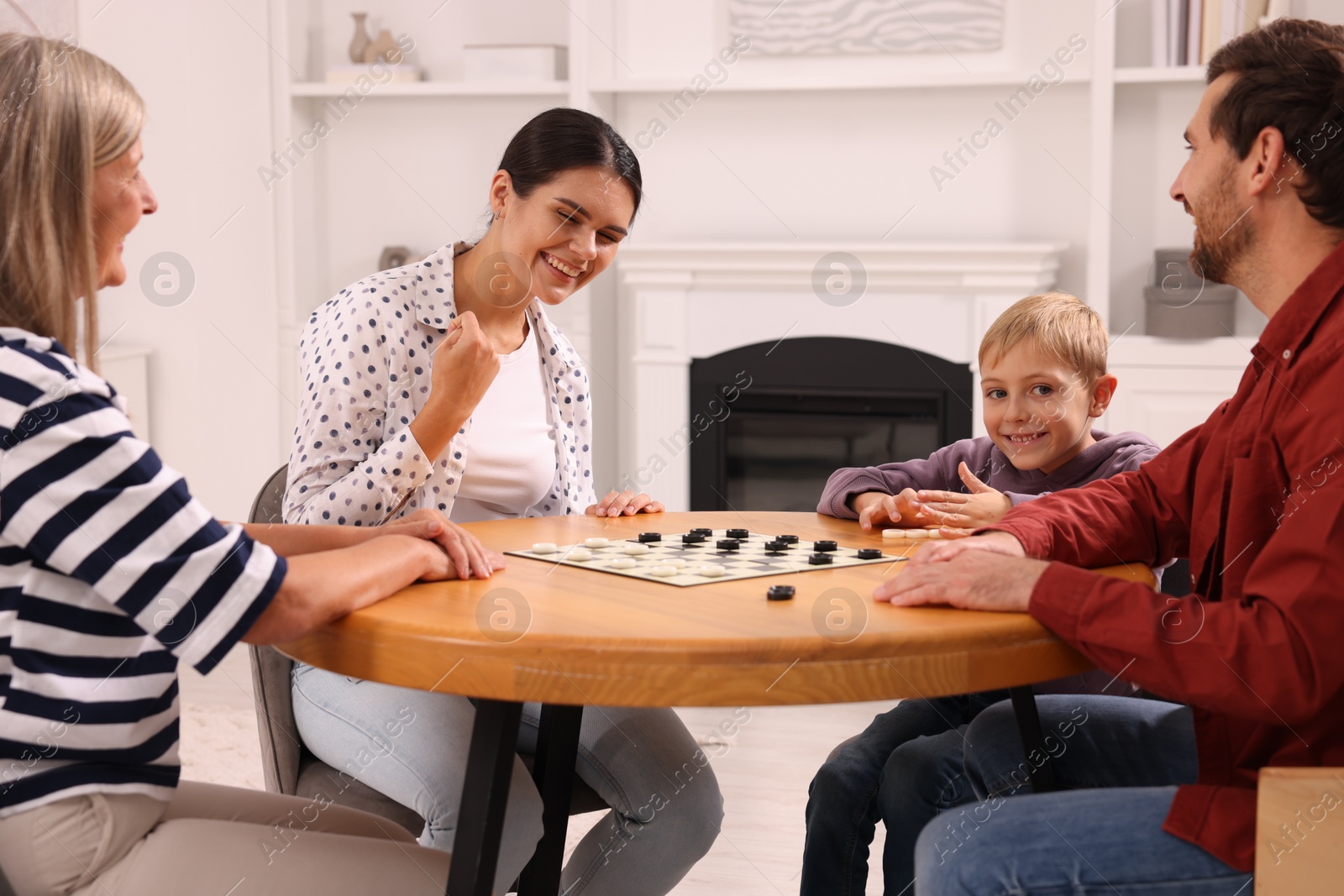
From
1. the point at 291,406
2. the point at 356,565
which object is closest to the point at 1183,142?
the point at 291,406

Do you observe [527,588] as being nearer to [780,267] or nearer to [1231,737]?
[1231,737]

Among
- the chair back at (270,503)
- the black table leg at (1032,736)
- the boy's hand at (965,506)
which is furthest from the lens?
the chair back at (270,503)

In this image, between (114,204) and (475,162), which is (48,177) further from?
(475,162)

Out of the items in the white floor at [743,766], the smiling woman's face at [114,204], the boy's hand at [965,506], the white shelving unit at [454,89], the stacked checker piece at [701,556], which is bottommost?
the white floor at [743,766]

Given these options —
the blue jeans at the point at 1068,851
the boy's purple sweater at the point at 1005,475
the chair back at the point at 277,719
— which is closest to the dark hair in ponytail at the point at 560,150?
the boy's purple sweater at the point at 1005,475

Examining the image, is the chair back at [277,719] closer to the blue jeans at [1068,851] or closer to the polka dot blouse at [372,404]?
the polka dot blouse at [372,404]

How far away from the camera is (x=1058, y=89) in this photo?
4418 mm

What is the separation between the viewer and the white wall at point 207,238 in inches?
183

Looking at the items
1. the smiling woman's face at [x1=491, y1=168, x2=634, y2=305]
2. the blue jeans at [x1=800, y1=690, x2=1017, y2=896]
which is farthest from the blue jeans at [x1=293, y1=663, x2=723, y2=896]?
the smiling woman's face at [x1=491, y1=168, x2=634, y2=305]

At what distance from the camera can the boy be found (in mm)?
1799

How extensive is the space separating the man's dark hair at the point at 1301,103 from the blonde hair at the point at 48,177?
46.8 inches

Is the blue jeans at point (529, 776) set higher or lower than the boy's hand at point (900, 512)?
lower

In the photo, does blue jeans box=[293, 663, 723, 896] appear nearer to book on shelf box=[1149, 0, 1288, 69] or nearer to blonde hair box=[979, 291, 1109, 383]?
blonde hair box=[979, 291, 1109, 383]

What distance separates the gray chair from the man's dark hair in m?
1.19
